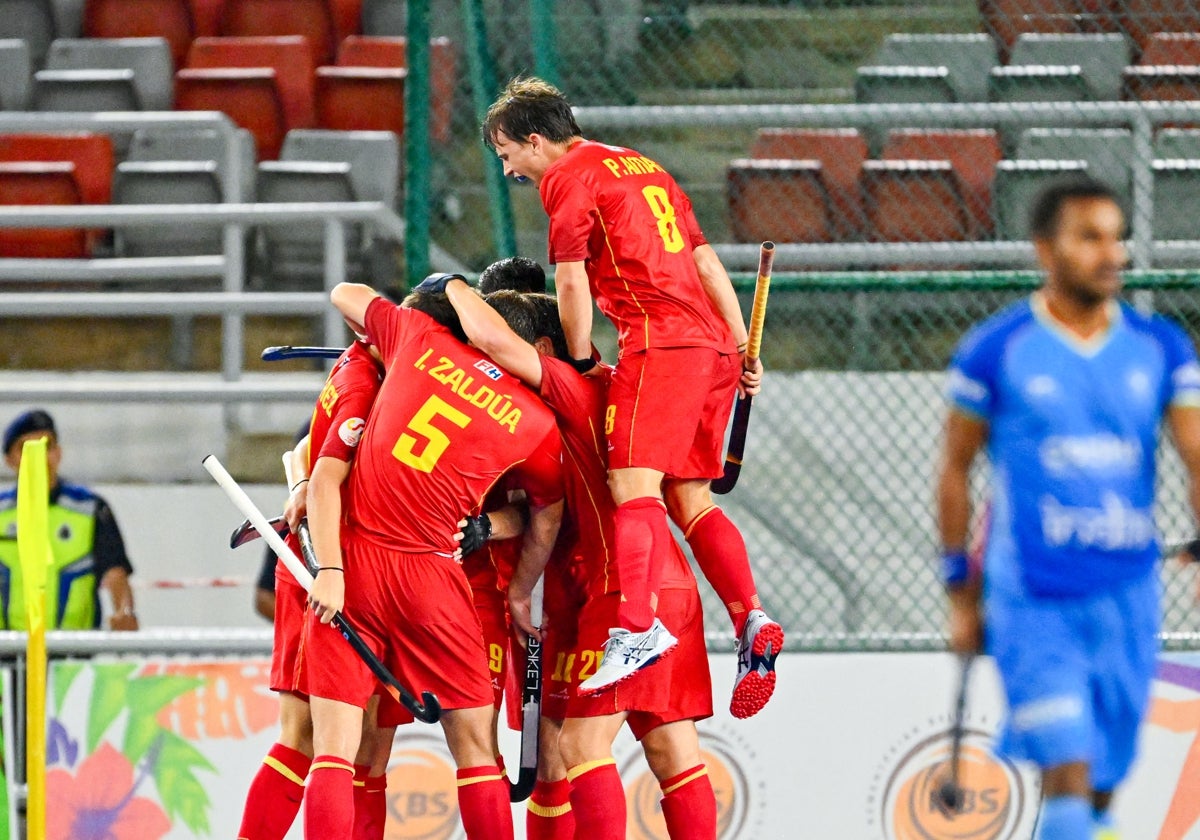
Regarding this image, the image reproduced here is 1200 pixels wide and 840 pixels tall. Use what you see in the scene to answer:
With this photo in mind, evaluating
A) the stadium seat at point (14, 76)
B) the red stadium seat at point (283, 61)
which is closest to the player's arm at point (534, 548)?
the red stadium seat at point (283, 61)

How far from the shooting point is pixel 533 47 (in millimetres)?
6762

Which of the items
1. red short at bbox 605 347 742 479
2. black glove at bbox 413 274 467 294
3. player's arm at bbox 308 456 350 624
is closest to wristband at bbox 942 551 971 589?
red short at bbox 605 347 742 479

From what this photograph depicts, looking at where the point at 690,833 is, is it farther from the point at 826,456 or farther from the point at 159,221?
the point at 159,221

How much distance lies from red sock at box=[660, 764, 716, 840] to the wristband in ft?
5.17

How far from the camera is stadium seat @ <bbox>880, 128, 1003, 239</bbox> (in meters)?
6.76

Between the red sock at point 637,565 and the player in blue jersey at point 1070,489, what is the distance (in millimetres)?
1171

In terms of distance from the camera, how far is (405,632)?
4684 millimetres

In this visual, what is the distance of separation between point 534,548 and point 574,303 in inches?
30.0

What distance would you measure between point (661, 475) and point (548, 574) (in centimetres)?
62

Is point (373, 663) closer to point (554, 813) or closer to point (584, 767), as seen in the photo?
point (584, 767)

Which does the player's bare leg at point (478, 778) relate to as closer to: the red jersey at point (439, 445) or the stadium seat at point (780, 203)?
the red jersey at point (439, 445)

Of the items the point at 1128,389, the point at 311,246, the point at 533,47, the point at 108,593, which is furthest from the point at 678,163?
the point at 1128,389

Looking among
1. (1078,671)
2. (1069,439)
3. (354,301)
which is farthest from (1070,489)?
(354,301)

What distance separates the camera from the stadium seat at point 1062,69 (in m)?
7.18
